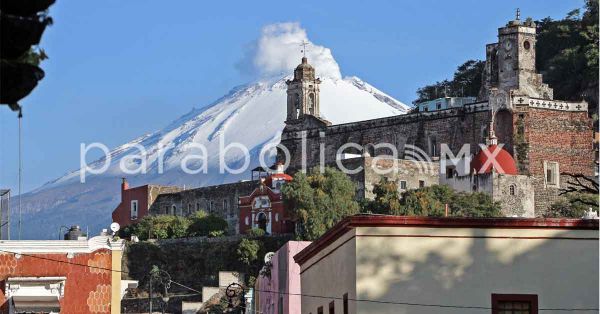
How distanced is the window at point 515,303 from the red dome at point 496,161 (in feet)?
281

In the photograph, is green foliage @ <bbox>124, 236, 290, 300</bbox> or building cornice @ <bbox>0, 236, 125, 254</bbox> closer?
building cornice @ <bbox>0, 236, 125, 254</bbox>

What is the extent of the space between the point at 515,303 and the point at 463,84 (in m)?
122

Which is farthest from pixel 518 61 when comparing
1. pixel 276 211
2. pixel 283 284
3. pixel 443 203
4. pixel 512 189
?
pixel 283 284

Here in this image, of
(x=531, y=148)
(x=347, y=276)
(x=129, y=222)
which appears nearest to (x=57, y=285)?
(x=347, y=276)

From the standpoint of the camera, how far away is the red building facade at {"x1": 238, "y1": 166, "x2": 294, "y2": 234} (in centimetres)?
12038

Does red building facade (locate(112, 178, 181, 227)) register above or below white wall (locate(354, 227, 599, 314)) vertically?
above

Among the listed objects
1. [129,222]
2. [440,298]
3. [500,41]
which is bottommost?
[440,298]

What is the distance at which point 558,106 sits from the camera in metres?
119

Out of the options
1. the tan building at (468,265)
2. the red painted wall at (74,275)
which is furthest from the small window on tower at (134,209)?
the tan building at (468,265)

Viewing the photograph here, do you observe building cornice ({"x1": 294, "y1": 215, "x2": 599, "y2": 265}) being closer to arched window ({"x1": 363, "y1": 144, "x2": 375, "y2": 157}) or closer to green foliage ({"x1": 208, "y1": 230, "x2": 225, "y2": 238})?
green foliage ({"x1": 208, "y1": 230, "x2": 225, "y2": 238})

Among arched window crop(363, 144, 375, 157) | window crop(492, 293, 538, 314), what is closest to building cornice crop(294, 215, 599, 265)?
window crop(492, 293, 538, 314)

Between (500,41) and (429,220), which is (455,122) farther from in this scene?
(429,220)

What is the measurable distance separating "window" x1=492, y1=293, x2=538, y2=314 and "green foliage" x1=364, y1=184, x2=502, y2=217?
7782 cm

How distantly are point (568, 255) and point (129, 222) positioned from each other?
10683 centimetres
